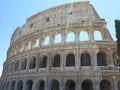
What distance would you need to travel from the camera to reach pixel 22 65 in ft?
68.5

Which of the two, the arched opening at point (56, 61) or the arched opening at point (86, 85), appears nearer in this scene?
the arched opening at point (86, 85)

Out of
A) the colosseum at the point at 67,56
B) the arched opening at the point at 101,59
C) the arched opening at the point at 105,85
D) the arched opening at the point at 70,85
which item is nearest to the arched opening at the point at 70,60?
the colosseum at the point at 67,56

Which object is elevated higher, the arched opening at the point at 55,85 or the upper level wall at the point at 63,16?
the upper level wall at the point at 63,16

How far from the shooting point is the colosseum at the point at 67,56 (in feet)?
52.2

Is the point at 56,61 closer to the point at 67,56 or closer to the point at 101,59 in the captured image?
the point at 67,56

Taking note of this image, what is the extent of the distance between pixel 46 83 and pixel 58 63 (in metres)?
3.03

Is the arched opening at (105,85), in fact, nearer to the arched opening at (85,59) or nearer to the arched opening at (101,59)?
the arched opening at (101,59)

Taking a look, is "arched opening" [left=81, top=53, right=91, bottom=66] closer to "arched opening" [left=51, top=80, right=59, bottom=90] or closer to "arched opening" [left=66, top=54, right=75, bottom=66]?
"arched opening" [left=66, top=54, right=75, bottom=66]

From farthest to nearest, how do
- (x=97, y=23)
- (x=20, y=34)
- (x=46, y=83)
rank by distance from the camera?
(x=20, y=34) → (x=97, y=23) → (x=46, y=83)

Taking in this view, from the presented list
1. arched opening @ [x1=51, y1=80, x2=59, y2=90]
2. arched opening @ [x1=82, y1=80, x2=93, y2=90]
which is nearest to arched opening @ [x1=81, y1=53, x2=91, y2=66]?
arched opening @ [x1=82, y1=80, x2=93, y2=90]

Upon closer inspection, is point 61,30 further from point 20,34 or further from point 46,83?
point 20,34

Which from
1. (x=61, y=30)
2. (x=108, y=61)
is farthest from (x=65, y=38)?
(x=108, y=61)

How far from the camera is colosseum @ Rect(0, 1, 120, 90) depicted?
1591 cm

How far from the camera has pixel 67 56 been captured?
1802 cm
